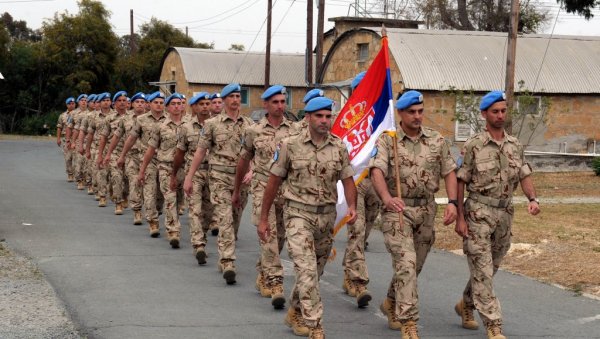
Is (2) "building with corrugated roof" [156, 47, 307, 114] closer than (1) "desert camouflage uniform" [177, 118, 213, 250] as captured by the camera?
No

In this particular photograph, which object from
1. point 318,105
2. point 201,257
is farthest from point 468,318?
point 201,257

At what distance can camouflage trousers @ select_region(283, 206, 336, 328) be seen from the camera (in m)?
7.32

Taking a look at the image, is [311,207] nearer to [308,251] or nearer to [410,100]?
[308,251]

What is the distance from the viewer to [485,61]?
34.2 metres

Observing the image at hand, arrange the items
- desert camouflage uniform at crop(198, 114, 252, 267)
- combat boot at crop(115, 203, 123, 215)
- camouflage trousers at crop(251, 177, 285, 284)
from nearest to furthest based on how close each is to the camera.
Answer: camouflage trousers at crop(251, 177, 285, 284) < desert camouflage uniform at crop(198, 114, 252, 267) < combat boot at crop(115, 203, 123, 215)

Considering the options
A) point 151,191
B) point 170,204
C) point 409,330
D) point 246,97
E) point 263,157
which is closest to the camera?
point 409,330

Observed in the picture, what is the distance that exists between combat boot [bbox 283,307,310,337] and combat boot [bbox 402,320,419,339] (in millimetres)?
797

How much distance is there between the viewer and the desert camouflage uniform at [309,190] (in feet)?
25.1

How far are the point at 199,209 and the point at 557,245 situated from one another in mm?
4859

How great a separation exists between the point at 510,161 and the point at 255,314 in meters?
2.57

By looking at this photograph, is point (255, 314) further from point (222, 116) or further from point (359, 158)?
point (222, 116)

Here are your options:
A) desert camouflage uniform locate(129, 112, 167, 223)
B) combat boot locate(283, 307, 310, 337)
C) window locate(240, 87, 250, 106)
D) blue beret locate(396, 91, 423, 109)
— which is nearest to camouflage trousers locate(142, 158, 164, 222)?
desert camouflage uniform locate(129, 112, 167, 223)

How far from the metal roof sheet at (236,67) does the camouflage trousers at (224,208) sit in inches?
1595

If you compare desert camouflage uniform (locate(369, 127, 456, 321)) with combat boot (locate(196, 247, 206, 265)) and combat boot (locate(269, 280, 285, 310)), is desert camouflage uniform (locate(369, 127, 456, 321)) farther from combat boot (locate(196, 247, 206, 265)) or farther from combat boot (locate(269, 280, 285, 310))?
combat boot (locate(196, 247, 206, 265))
